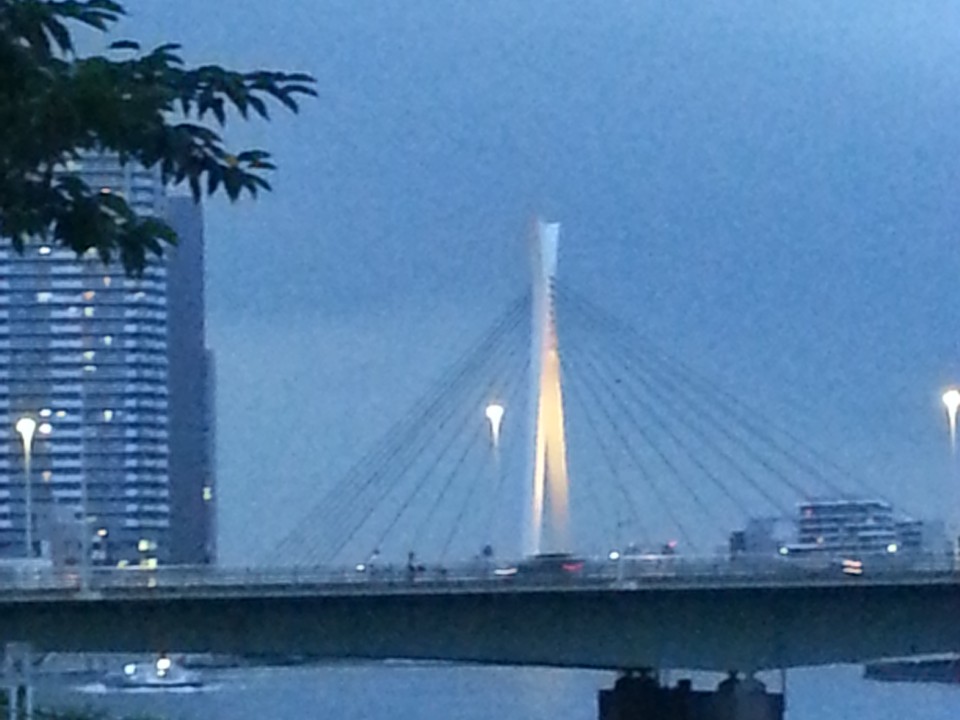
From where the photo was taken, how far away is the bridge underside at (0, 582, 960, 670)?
47.0 meters

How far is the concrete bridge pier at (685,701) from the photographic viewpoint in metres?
50.1

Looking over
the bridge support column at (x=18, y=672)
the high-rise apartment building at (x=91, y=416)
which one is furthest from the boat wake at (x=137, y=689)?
the bridge support column at (x=18, y=672)

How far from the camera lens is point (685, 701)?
53406 mm

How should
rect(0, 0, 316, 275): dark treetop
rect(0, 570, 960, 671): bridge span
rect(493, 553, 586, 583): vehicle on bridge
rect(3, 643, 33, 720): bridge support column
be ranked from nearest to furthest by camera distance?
1. rect(0, 0, 316, 275): dark treetop
2. rect(3, 643, 33, 720): bridge support column
3. rect(0, 570, 960, 671): bridge span
4. rect(493, 553, 586, 583): vehicle on bridge

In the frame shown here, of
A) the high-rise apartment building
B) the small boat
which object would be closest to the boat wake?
the small boat

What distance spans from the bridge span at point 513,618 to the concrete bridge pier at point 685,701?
1.80 metres

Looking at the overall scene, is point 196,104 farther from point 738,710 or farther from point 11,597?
point 738,710

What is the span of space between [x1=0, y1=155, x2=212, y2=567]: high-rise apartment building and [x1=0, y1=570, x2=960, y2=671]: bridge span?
89.8ft

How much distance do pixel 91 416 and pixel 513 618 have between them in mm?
36356

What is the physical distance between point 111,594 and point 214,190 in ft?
125

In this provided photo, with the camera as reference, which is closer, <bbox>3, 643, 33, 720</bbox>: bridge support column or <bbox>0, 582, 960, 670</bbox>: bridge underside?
<bbox>3, 643, 33, 720</bbox>: bridge support column

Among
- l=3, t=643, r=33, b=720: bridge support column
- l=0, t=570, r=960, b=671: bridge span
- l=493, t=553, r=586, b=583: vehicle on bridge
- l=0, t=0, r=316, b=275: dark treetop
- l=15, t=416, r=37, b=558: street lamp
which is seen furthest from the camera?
l=15, t=416, r=37, b=558: street lamp

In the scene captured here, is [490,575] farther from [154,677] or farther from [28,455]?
[154,677]

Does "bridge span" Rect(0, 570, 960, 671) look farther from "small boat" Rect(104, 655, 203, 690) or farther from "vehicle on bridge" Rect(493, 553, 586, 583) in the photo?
"small boat" Rect(104, 655, 203, 690)
